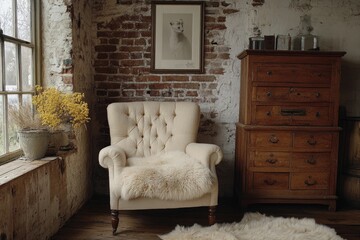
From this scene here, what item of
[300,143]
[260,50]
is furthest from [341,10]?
[300,143]

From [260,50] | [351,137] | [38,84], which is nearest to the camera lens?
[38,84]

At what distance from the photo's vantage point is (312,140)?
9.66 feet

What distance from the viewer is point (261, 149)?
2961 mm

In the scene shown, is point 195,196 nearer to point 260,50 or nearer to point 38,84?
point 260,50

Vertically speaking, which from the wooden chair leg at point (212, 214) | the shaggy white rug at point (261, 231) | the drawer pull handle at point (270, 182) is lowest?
the shaggy white rug at point (261, 231)

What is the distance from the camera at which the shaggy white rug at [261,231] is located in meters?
2.36

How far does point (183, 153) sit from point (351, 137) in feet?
5.59

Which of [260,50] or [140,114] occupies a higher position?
[260,50]

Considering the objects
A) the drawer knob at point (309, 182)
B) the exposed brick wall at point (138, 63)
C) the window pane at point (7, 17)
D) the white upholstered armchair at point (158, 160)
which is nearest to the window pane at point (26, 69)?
the window pane at point (7, 17)

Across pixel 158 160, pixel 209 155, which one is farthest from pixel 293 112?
pixel 158 160

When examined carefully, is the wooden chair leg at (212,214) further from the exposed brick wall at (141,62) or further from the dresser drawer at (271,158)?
the exposed brick wall at (141,62)

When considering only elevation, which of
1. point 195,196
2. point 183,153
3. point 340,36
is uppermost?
point 340,36

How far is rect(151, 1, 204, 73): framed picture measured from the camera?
130 inches

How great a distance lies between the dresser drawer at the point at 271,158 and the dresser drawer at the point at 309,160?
64 mm
